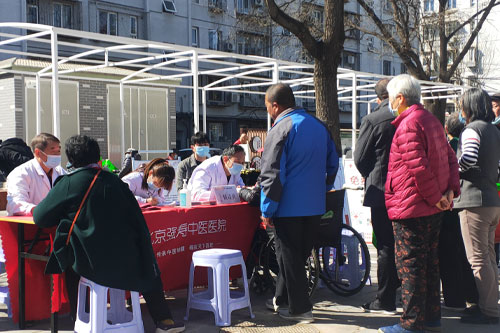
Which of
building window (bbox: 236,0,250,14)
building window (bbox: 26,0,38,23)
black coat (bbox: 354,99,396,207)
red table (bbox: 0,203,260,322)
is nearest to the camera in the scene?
red table (bbox: 0,203,260,322)

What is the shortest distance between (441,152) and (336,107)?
6001mm

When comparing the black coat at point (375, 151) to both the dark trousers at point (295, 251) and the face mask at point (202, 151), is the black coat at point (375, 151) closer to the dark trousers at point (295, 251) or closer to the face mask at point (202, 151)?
the dark trousers at point (295, 251)

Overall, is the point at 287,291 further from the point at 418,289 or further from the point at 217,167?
the point at 217,167

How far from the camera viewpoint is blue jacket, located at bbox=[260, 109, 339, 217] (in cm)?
466

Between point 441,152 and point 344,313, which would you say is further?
point 344,313

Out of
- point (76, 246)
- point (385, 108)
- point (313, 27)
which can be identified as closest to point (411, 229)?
point (385, 108)

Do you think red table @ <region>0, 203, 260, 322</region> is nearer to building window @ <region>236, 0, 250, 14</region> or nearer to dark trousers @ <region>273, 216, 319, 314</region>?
dark trousers @ <region>273, 216, 319, 314</region>

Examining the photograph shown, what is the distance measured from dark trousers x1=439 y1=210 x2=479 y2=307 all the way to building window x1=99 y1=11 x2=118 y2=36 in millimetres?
25235

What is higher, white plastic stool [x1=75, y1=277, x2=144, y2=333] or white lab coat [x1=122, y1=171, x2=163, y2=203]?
white lab coat [x1=122, y1=171, x2=163, y2=203]

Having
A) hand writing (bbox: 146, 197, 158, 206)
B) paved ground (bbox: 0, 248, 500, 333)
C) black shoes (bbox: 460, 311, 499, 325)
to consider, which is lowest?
paved ground (bbox: 0, 248, 500, 333)

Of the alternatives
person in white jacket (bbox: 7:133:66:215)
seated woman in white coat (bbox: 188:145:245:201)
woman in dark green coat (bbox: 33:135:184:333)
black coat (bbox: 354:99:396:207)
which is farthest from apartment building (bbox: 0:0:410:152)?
woman in dark green coat (bbox: 33:135:184:333)

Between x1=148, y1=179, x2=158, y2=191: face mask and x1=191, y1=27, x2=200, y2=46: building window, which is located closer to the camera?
x1=148, y1=179, x2=158, y2=191: face mask

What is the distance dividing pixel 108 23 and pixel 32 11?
3.68 metres

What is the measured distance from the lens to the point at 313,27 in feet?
62.4
